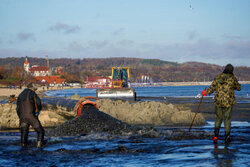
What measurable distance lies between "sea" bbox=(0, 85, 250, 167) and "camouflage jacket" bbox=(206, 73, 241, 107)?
1105 mm

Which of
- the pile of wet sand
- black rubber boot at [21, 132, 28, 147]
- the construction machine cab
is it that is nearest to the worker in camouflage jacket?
black rubber boot at [21, 132, 28, 147]

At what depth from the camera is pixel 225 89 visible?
10156 millimetres

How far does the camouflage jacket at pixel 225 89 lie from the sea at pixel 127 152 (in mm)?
1105

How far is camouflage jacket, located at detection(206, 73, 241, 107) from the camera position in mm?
10039

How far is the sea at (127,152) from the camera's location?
8.45m

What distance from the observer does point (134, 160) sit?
8766mm

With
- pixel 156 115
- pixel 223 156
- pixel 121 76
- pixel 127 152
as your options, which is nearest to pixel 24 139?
pixel 127 152

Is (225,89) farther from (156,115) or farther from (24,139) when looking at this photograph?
(156,115)

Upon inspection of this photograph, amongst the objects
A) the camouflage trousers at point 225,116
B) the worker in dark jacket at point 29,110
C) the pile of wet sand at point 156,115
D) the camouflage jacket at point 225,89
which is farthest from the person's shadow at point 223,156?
the pile of wet sand at point 156,115

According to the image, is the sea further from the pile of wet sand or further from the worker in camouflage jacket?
the pile of wet sand

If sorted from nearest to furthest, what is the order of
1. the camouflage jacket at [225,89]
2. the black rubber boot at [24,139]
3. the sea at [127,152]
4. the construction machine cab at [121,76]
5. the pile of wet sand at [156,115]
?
1. the sea at [127,152]
2. the camouflage jacket at [225,89]
3. the black rubber boot at [24,139]
4. the pile of wet sand at [156,115]
5. the construction machine cab at [121,76]

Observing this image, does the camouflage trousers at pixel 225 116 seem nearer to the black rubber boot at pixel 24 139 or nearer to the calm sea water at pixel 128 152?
the calm sea water at pixel 128 152

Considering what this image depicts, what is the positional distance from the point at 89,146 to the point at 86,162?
2.12m

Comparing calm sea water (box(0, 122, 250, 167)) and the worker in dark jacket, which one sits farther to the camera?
the worker in dark jacket
